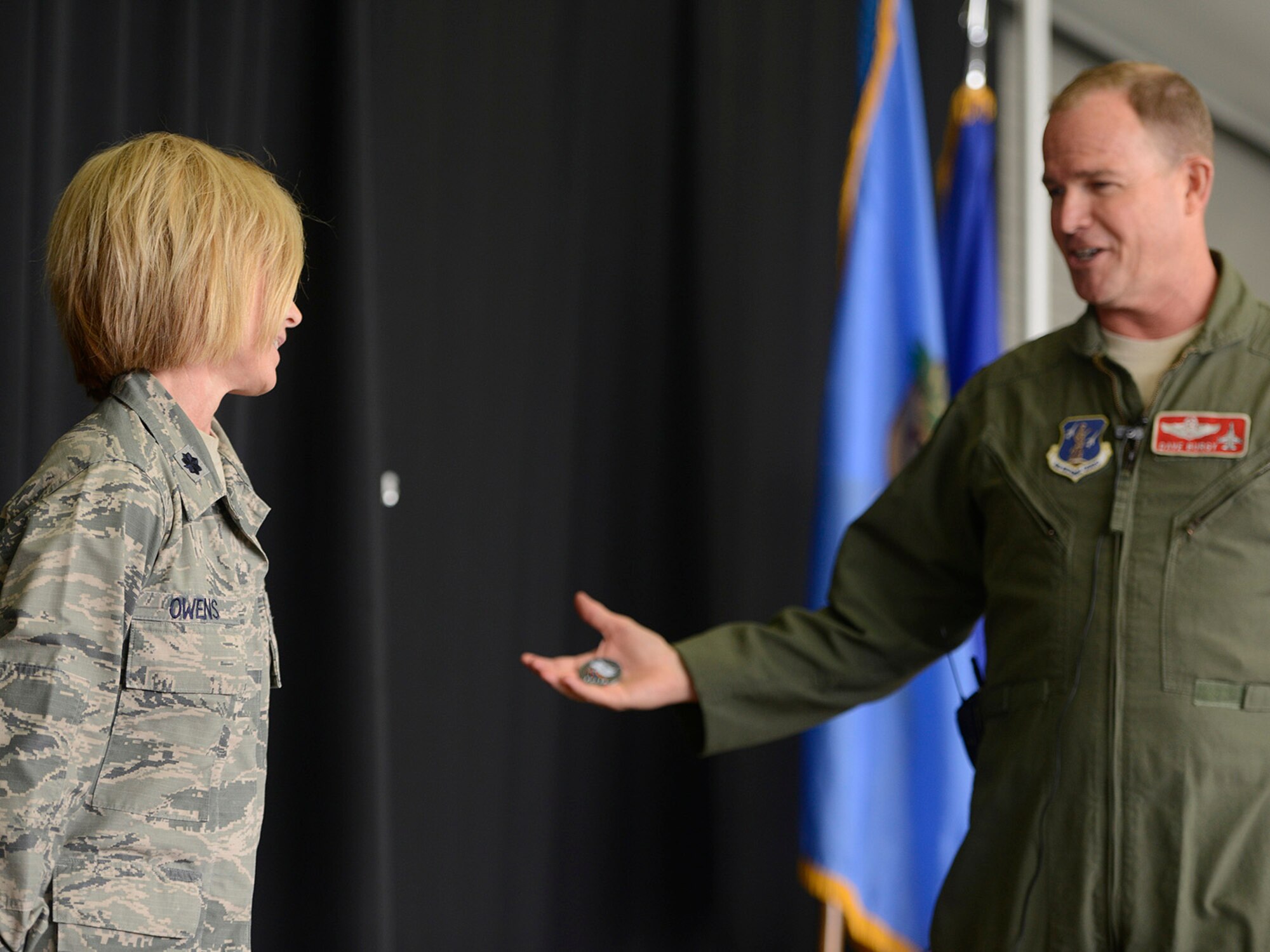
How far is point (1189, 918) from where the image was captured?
1334mm

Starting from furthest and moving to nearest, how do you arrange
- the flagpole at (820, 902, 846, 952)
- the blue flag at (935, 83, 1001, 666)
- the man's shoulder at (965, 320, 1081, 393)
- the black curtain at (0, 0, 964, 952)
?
1. the blue flag at (935, 83, 1001, 666)
2. the flagpole at (820, 902, 846, 952)
3. the black curtain at (0, 0, 964, 952)
4. the man's shoulder at (965, 320, 1081, 393)

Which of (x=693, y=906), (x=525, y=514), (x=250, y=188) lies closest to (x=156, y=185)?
(x=250, y=188)

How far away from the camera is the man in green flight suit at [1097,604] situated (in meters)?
1.38

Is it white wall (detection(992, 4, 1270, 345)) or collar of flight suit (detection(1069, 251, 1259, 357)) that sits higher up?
white wall (detection(992, 4, 1270, 345))

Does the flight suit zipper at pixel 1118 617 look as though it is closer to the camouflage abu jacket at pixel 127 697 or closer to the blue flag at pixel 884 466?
the blue flag at pixel 884 466

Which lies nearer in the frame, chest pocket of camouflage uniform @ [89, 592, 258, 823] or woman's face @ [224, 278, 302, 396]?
chest pocket of camouflage uniform @ [89, 592, 258, 823]

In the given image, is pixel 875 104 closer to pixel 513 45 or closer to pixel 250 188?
pixel 513 45

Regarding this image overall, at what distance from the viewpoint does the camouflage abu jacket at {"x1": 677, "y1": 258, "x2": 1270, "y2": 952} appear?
4.47 ft

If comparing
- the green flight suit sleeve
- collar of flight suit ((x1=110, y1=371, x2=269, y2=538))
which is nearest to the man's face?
the green flight suit sleeve

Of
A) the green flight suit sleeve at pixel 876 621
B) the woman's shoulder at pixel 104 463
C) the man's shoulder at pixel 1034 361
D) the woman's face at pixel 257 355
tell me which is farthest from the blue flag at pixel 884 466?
the woman's shoulder at pixel 104 463

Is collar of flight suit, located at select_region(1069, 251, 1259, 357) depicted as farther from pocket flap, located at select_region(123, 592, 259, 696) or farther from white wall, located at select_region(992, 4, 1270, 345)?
pocket flap, located at select_region(123, 592, 259, 696)

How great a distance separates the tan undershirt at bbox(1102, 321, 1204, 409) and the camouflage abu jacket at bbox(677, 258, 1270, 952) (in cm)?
3

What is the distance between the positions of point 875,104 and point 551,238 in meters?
0.73

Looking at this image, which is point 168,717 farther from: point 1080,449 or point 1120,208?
point 1120,208
